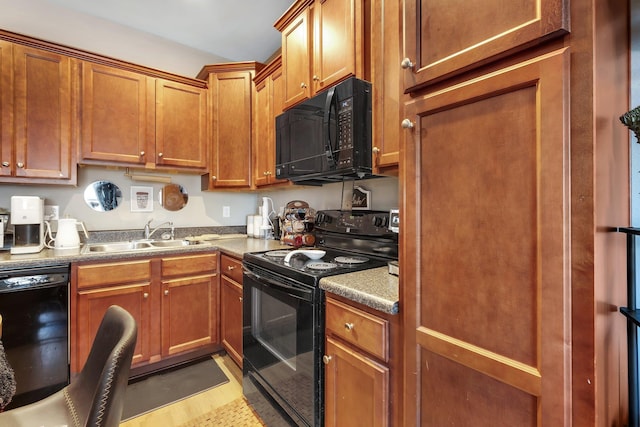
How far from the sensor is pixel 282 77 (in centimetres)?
212

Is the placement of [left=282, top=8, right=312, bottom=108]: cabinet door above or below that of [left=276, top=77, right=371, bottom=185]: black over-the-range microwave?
above

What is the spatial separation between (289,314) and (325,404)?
0.40 m

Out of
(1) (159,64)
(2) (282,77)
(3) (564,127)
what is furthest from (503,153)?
(1) (159,64)

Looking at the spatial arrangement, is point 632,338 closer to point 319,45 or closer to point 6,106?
point 319,45

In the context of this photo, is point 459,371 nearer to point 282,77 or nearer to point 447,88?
point 447,88

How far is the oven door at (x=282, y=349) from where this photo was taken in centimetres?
129

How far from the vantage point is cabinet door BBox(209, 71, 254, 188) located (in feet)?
8.54

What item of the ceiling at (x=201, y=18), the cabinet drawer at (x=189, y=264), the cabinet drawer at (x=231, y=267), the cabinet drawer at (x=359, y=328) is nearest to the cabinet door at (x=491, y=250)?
the cabinet drawer at (x=359, y=328)

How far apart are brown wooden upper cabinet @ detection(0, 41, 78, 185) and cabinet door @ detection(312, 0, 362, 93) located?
1.76 metres

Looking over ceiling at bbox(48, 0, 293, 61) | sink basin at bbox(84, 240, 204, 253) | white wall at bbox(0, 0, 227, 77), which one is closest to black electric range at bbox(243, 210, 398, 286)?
sink basin at bbox(84, 240, 204, 253)

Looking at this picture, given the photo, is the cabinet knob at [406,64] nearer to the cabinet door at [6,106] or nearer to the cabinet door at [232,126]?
the cabinet door at [232,126]

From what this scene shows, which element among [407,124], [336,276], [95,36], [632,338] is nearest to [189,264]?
[336,276]

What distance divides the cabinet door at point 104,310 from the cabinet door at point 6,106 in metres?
0.98

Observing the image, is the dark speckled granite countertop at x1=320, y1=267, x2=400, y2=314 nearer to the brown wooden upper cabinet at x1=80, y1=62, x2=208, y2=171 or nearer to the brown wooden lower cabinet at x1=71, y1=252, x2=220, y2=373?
the brown wooden lower cabinet at x1=71, y1=252, x2=220, y2=373
